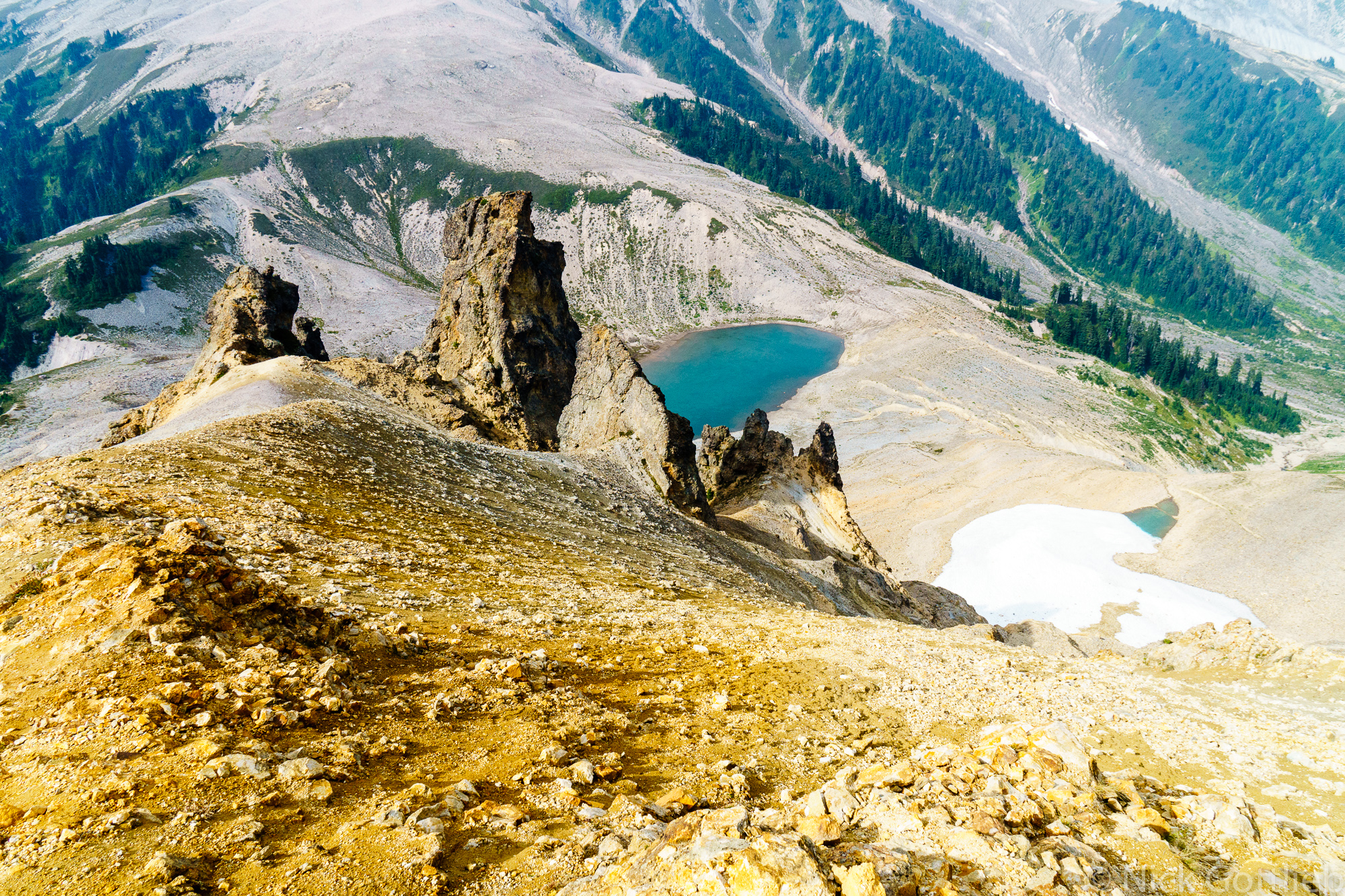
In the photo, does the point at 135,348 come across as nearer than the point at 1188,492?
No

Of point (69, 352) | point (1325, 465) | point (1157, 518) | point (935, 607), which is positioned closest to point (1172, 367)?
→ point (1325, 465)

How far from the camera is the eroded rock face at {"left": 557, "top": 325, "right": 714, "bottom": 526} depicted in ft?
95.4

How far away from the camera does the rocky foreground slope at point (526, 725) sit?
16.0 ft

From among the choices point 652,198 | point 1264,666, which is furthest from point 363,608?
point 652,198

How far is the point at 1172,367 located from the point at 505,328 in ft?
431

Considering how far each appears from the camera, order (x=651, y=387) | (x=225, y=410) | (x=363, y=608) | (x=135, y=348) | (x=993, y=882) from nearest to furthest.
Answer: (x=993, y=882) < (x=363, y=608) < (x=225, y=410) < (x=651, y=387) < (x=135, y=348)

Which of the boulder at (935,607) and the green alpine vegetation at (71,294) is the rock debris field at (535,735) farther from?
the green alpine vegetation at (71,294)

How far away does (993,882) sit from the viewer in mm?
4902

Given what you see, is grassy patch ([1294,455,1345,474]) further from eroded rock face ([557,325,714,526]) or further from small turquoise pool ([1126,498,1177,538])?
eroded rock face ([557,325,714,526])

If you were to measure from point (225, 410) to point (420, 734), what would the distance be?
2083 centimetres

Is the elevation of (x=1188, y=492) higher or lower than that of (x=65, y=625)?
lower

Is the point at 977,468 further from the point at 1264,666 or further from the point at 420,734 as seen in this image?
the point at 420,734

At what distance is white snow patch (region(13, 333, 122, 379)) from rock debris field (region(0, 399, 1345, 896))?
11348 cm

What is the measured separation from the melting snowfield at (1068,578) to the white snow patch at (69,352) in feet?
395
